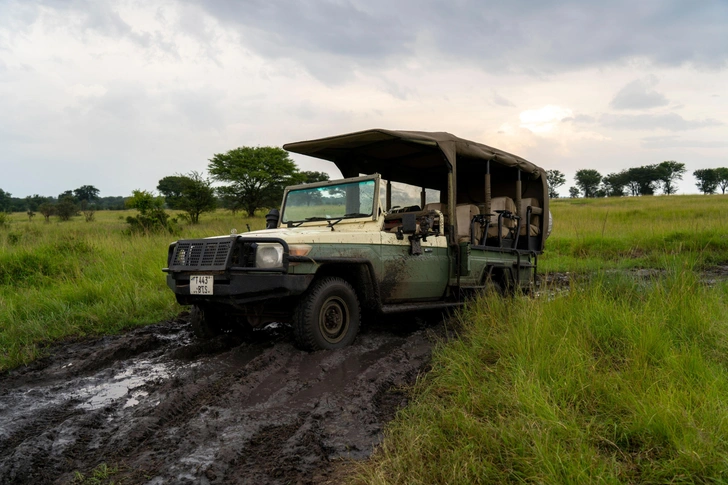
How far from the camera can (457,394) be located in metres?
3.35

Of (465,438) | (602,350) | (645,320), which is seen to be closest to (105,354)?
(465,438)

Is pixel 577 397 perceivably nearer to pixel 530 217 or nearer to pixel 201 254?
pixel 201 254

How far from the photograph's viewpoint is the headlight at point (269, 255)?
443 centimetres

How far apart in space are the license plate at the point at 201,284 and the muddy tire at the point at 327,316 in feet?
2.57

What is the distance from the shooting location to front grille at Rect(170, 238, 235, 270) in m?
4.52

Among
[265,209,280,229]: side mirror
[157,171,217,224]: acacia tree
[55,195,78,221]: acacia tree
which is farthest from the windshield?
[55,195,78,221]: acacia tree

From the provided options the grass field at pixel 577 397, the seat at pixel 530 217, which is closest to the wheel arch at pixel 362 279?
the grass field at pixel 577 397

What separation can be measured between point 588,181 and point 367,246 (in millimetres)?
62441

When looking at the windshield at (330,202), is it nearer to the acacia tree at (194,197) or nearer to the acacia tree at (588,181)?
the acacia tree at (194,197)

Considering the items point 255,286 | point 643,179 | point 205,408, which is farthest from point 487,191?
point 643,179

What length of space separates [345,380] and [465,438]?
1.50 metres

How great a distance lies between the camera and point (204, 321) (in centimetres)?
550

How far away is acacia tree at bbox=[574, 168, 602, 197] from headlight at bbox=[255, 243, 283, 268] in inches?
2484

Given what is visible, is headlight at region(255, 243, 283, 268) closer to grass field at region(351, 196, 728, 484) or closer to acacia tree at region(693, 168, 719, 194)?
grass field at region(351, 196, 728, 484)
